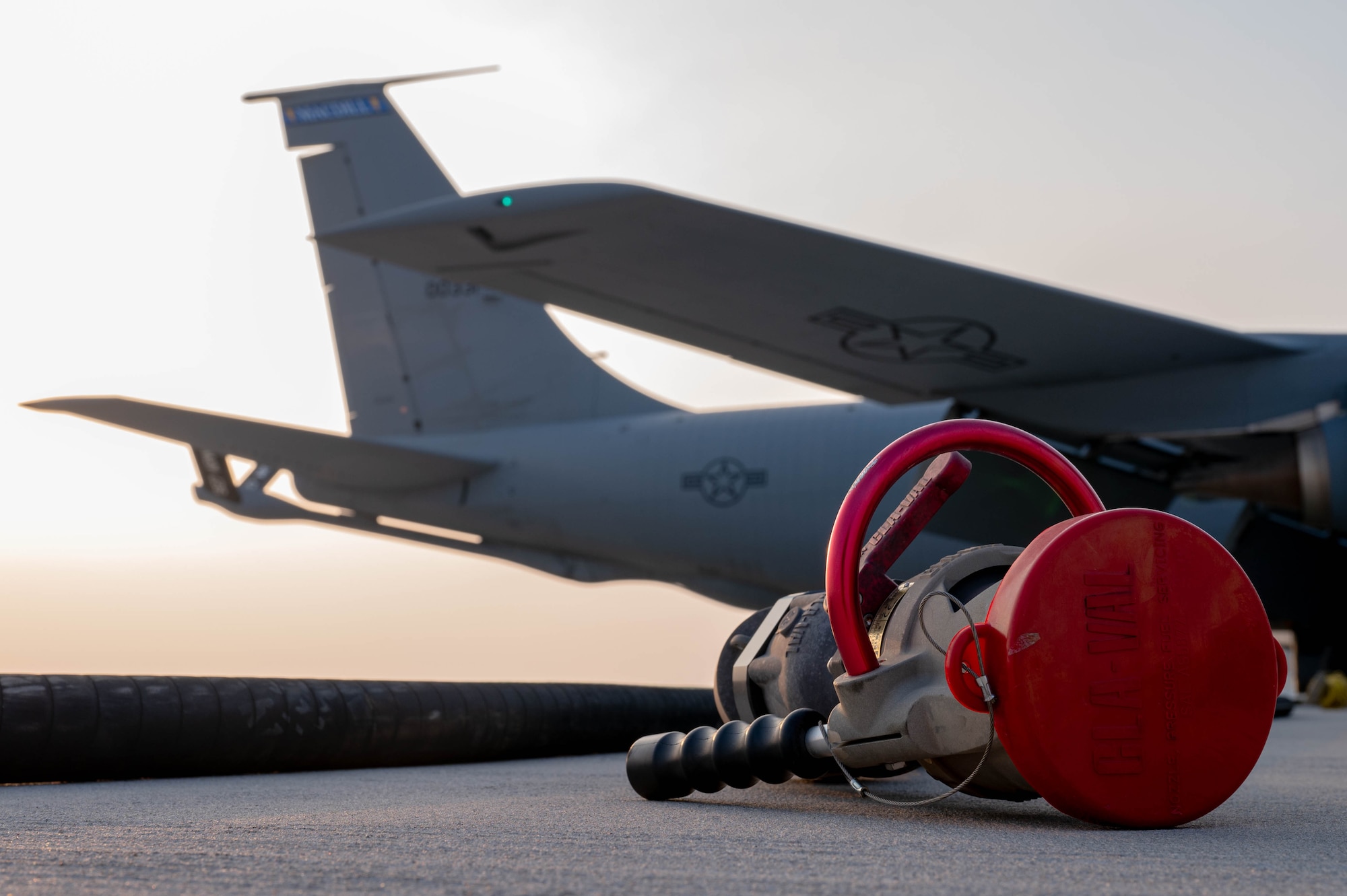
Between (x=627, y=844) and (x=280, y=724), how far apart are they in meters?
1.60

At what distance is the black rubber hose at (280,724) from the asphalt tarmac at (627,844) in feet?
0.44

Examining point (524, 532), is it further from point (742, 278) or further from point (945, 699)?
point (945, 699)

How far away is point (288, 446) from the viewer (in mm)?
8922

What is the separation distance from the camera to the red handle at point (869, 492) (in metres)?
1.54

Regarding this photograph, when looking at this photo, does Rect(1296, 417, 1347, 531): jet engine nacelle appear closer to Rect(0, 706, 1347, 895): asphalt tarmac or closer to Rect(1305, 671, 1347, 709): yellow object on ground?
Rect(0, 706, 1347, 895): asphalt tarmac

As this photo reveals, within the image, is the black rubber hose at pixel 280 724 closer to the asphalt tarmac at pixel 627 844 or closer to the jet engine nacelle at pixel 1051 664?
the asphalt tarmac at pixel 627 844

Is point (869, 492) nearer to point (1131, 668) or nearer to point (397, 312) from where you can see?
point (1131, 668)

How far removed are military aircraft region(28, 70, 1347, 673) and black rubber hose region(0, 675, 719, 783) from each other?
3.13m

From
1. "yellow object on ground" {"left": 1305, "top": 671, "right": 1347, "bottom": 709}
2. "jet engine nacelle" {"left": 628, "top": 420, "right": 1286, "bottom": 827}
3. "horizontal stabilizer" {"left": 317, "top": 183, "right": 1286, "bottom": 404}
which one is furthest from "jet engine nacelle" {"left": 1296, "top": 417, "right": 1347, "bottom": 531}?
"yellow object on ground" {"left": 1305, "top": 671, "right": 1347, "bottom": 709}

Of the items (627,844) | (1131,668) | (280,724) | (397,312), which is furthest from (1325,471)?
(397,312)

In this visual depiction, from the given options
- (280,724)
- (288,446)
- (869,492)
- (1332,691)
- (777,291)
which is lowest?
(1332,691)

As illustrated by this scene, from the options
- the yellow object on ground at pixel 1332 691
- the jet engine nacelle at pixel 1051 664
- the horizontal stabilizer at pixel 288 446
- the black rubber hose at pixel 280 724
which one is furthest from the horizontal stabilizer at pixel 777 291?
the yellow object on ground at pixel 1332 691

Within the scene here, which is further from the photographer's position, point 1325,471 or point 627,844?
point 1325,471

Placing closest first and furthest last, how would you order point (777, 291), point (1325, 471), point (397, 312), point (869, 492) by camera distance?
point (869, 492) → point (1325, 471) → point (777, 291) → point (397, 312)
